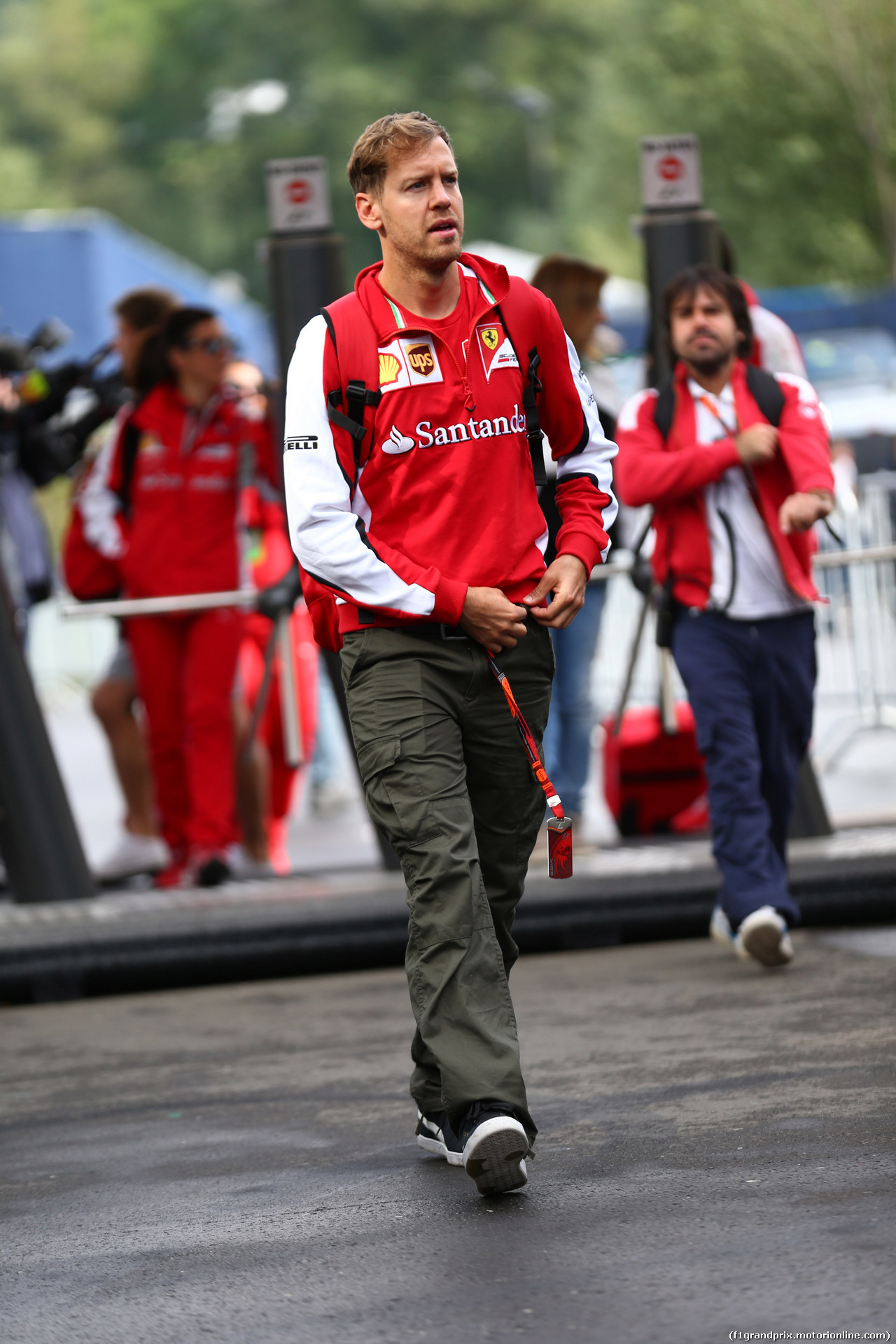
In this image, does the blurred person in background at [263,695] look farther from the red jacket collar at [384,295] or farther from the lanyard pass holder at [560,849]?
the lanyard pass holder at [560,849]

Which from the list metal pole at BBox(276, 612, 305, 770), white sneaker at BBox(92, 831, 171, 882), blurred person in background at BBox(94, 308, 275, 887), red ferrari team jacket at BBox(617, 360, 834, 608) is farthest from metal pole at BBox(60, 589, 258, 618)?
red ferrari team jacket at BBox(617, 360, 834, 608)

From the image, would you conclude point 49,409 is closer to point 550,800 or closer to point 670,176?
point 670,176

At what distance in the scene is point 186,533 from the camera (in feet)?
26.9

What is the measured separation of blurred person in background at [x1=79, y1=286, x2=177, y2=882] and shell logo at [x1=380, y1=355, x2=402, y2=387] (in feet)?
14.2

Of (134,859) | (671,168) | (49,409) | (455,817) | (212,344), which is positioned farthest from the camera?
(49,409)

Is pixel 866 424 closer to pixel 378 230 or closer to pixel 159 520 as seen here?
pixel 159 520

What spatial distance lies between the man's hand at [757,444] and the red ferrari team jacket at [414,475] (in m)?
1.98

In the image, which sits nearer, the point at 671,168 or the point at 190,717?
the point at 671,168

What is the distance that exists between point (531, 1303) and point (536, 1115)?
1.31 meters

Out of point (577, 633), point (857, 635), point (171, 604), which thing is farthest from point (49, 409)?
point (857, 635)

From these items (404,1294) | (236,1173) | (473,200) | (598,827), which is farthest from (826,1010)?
(473,200)

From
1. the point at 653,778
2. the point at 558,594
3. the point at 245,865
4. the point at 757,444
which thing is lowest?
the point at 245,865

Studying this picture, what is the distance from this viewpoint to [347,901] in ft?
23.3

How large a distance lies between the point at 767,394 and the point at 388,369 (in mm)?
2424
